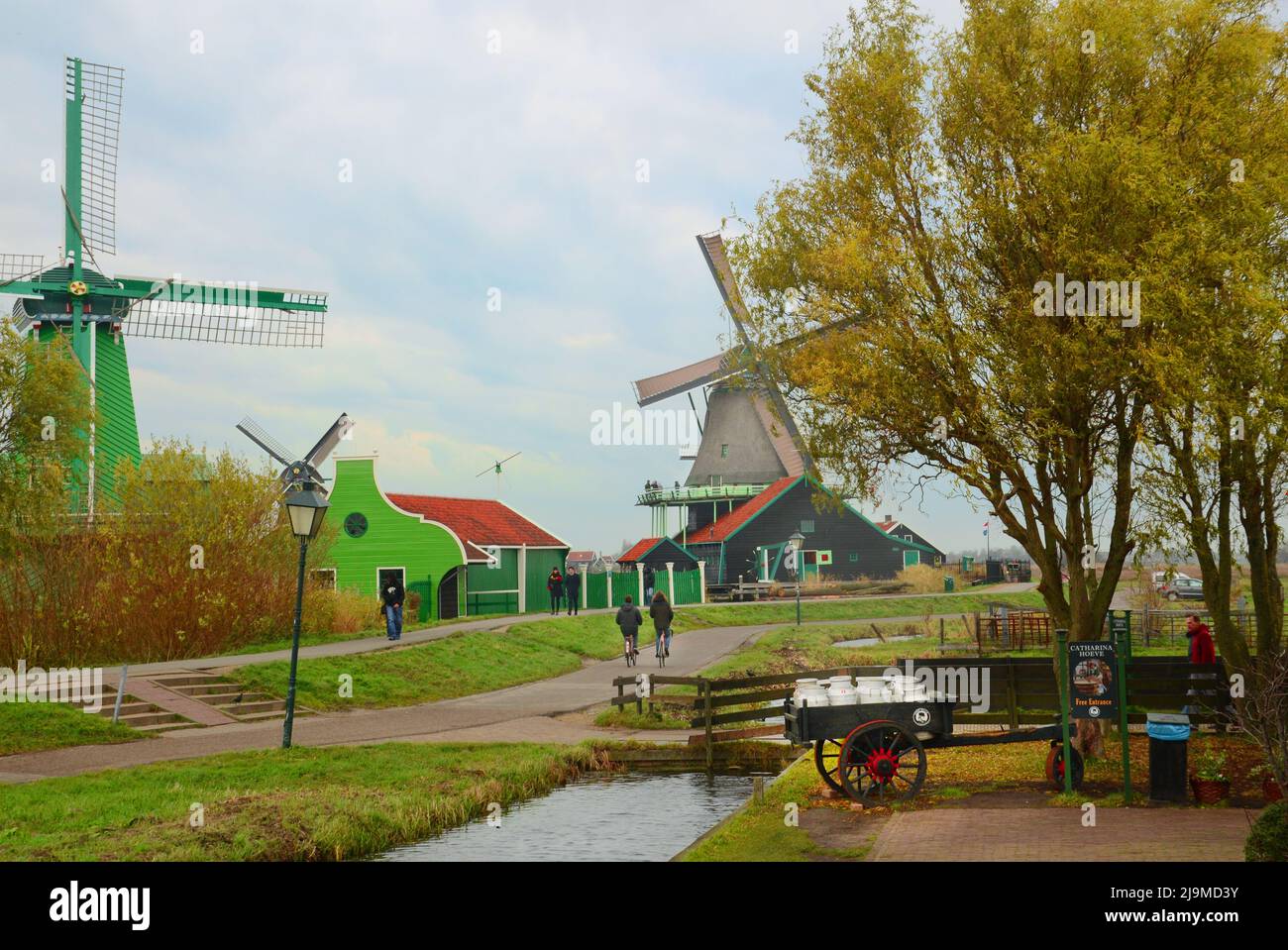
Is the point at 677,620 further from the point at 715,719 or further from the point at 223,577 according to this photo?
the point at 715,719

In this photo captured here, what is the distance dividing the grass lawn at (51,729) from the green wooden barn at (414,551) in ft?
76.4

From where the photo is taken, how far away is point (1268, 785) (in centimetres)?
1256

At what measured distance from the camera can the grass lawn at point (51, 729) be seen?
1853cm

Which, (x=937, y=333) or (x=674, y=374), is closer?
(x=937, y=333)

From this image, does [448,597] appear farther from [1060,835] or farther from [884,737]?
[1060,835]

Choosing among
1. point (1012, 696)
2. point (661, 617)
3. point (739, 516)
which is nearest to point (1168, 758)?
point (1012, 696)

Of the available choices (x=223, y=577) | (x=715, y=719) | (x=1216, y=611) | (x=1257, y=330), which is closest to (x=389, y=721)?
(x=715, y=719)

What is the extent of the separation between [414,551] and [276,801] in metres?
31.7

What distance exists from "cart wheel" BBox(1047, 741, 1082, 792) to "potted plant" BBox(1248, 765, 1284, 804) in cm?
178

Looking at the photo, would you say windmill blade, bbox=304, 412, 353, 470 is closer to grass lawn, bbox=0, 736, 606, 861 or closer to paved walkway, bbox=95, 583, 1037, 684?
paved walkway, bbox=95, 583, 1037, 684

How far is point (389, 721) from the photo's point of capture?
72.3ft

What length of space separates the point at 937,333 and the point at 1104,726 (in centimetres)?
709

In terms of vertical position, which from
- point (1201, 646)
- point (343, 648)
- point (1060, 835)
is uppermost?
point (1201, 646)
